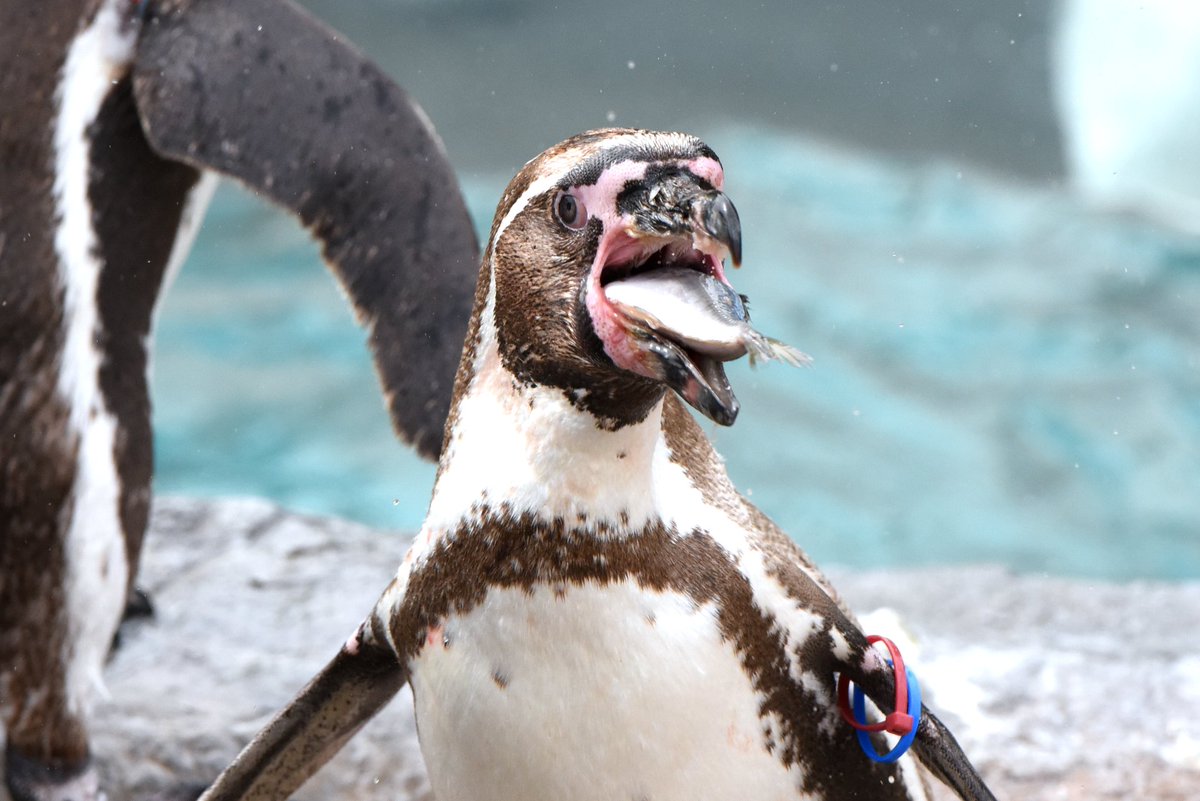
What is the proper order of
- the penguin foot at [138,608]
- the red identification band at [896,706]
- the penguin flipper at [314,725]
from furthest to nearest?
the penguin foot at [138,608] < the penguin flipper at [314,725] < the red identification band at [896,706]

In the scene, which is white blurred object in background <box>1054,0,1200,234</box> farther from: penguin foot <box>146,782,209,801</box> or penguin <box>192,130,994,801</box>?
penguin <box>192,130,994,801</box>

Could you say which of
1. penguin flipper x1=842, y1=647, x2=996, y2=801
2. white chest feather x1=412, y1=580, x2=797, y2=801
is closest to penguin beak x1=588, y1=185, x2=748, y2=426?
white chest feather x1=412, y1=580, x2=797, y2=801

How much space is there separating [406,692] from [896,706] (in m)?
0.91

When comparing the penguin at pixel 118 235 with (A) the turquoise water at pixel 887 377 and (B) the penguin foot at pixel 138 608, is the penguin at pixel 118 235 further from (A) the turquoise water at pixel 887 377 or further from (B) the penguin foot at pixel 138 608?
(A) the turquoise water at pixel 887 377

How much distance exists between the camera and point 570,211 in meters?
1.02

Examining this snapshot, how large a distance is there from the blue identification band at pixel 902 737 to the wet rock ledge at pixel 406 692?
0.67 metres

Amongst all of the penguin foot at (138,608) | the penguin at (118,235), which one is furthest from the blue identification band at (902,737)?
the penguin foot at (138,608)

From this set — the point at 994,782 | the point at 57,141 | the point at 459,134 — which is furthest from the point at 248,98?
the point at 459,134

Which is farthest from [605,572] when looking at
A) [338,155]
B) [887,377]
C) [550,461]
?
[887,377]

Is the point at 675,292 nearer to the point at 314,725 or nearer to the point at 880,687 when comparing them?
the point at 880,687

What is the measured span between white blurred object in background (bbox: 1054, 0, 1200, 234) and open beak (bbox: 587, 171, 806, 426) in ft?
14.8

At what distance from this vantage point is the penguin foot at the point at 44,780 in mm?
1857

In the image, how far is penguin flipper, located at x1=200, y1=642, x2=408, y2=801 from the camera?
4.33ft

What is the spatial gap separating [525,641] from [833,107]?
189 inches
